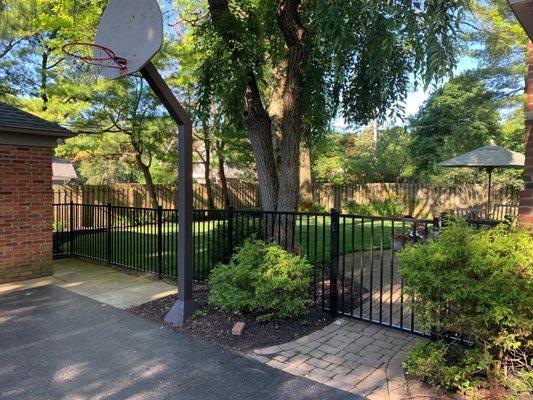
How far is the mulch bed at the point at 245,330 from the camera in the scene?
4250mm

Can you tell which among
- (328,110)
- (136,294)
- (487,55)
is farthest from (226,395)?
(487,55)

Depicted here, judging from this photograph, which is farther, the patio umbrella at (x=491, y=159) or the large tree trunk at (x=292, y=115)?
the patio umbrella at (x=491, y=159)

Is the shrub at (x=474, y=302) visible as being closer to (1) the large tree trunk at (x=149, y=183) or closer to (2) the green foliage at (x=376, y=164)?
(1) the large tree trunk at (x=149, y=183)

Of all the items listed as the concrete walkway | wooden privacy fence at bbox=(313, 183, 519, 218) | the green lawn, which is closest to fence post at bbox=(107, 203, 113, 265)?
the green lawn

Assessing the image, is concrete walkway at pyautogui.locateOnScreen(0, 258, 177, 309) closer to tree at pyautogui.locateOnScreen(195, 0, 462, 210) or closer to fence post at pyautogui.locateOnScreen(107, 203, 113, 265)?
fence post at pyautogui.locateOnScreen(107, 203, 113, 265)

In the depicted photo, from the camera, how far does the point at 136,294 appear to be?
6152 mm

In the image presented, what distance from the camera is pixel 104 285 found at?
6754 millimetres

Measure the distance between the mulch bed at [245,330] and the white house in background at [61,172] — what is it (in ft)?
57.8

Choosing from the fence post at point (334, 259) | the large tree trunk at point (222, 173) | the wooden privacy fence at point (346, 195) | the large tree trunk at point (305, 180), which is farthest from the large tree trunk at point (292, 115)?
the large tree trunk at point (222, 173)

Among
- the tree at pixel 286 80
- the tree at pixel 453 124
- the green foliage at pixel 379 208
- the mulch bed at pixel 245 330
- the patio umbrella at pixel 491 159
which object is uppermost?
the tree at pixel 453 124

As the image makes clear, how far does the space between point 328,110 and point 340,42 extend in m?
2.69

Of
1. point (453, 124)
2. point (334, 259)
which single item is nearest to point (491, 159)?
A: point (334, 259)

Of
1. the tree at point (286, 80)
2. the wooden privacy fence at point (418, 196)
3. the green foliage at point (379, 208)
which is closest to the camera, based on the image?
the tree at point (286, 80)

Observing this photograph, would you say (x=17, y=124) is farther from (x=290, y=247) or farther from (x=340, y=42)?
(x=340, y=42)
